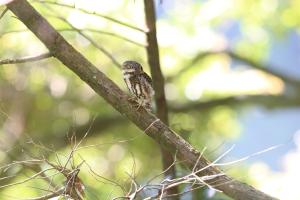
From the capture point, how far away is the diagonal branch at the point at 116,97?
2447mm

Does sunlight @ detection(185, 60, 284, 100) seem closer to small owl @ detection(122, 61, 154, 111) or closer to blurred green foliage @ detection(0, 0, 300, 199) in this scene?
blurred green foliage @ detection(0, 0, 300, 199)

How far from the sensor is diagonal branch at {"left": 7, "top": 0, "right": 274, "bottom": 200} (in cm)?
245

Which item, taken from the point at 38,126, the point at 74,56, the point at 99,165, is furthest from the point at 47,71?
the point at 74,56

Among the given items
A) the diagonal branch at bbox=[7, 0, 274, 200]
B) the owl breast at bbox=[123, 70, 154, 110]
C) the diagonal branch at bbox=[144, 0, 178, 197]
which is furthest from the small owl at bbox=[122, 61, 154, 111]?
the diagonal branch at bbox=[144, 0, 178, 197]

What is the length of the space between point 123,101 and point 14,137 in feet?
2.71

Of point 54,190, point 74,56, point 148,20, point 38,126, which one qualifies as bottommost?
point 54,190

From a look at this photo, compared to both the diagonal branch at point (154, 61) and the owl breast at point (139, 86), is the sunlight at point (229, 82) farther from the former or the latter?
the owl breast at point (139, 86)

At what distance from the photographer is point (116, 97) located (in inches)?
96.6

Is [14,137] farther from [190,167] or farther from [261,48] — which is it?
[261,48]

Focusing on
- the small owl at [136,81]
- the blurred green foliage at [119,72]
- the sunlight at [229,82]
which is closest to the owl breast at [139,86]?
the small owl at [136,81]

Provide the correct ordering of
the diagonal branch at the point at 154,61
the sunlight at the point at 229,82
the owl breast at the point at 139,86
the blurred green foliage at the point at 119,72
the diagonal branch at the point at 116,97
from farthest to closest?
the sunlight at the point at 229,82 < the blurred green foliage at the point at 119,72 < the diagonal branch at the point at 154,61 < the owl breast at the point at 139,86 < the diagonal branch at the point at 116,97

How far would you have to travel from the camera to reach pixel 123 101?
2447 mm

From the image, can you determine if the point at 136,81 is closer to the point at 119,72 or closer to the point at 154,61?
the point at 154,61

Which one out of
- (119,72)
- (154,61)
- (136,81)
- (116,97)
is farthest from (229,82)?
(116,97)
